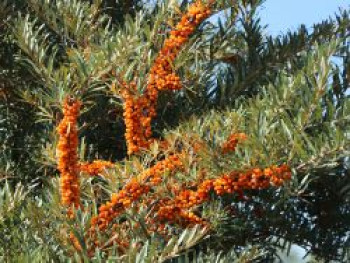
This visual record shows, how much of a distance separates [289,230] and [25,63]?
3.69 feet

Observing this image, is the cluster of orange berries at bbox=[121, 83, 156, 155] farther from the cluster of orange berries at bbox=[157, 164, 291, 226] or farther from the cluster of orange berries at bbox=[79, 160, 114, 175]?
the cluster of orange berries at bbox=[157, 164, 291, 226]

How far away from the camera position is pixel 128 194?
2664 millimetres

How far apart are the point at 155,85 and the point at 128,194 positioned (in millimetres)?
547

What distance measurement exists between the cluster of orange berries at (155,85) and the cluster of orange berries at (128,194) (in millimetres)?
243

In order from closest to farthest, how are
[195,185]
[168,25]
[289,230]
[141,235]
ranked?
[141,235]
[195,185]
[289,230]
[168,25]

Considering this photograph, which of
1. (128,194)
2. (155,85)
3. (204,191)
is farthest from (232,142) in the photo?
(155,85)

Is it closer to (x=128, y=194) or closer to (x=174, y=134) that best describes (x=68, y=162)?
(x=128, y=194)

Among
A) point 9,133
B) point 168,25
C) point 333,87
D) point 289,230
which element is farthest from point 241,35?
point 9,133

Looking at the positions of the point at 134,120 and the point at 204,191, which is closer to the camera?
the point at 204,191

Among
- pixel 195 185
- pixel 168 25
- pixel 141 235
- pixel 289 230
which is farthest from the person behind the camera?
pixel 168 25

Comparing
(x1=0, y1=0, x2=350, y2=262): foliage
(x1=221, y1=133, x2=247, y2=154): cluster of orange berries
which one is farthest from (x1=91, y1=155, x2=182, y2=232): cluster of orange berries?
(x1=221, y1=133, x2=247, y2=154): cluster of orange berries

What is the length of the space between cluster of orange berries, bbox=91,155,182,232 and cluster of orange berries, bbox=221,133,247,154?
0.61 ft

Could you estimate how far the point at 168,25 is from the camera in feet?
10.9

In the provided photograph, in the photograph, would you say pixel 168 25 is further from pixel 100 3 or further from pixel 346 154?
pixel 346 154
